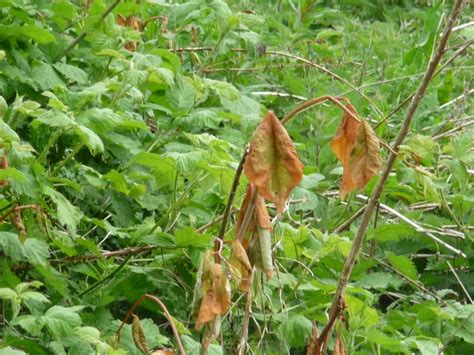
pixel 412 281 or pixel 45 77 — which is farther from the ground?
pixel 45 77

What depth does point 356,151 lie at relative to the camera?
233 cm

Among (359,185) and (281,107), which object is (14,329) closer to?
(359,185)

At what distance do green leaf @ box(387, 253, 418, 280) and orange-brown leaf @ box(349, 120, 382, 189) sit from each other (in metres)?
1.78

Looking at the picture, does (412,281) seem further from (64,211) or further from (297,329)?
(64,211)

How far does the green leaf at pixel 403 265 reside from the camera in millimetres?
4094

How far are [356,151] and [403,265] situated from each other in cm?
185

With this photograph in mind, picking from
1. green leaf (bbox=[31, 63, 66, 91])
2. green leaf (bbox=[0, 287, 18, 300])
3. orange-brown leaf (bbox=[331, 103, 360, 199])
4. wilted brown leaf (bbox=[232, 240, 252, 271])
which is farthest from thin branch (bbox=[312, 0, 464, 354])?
green leaf (bbox=[31, 63, 66, 91])

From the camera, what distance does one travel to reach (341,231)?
4.07 metres

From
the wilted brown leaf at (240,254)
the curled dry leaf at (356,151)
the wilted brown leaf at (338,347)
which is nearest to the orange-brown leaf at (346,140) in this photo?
the curled dry leaf at (356,151)

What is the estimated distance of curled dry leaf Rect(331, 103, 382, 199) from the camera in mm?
2316

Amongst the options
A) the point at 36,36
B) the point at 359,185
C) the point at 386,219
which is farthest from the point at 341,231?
the point at 359,185

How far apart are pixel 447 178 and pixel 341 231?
69 cm

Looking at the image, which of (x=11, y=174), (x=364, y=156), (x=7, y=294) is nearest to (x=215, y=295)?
(x=364, y=156)

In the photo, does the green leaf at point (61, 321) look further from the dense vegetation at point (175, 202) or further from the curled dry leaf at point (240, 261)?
the curled dry leaf at point (240, 261)
